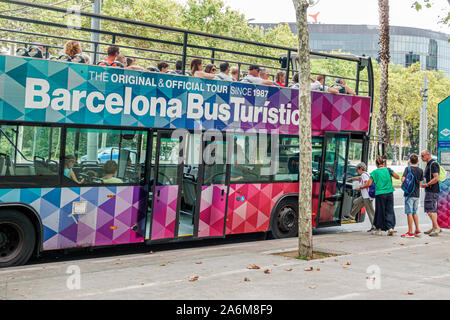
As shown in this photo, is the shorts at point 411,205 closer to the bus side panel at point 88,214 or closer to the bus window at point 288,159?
the bus window at point 288,159

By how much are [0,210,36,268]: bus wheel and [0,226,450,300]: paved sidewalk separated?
0.23 meters

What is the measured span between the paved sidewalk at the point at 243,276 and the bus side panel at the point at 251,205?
790 mm

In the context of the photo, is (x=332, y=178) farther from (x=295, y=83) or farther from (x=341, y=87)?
(x=295, y=83)

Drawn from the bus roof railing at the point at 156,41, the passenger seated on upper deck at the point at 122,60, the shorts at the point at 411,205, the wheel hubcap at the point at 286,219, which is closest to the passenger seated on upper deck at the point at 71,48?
the bus roof railing at the point at 156,41

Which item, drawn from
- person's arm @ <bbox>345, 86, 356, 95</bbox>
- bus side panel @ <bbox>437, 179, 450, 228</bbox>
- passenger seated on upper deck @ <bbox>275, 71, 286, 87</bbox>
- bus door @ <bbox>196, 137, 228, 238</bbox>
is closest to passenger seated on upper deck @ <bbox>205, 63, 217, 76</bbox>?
bus door @ <bbox>196, 137, 228, 238</bbox>

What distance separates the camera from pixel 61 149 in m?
8.95

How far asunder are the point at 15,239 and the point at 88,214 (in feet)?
3.87

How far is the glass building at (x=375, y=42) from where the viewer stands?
119938 millimetres

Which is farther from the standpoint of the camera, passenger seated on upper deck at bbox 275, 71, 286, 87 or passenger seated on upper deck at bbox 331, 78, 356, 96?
passenger seated on upper deck at bbox 331, 78, 356, 96

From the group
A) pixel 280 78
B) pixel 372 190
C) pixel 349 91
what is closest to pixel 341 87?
pixel 349 91

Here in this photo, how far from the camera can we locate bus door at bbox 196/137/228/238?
10766mm

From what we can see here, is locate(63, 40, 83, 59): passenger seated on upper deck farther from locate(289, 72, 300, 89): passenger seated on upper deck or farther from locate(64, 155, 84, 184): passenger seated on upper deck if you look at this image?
locate(289, 72, 300, 89): passenger seated on upper deck

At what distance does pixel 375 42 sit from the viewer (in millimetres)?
121625

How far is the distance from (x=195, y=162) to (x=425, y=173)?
5.52 meters
